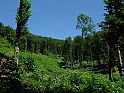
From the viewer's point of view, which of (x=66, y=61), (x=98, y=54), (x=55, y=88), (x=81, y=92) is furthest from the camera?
(x=66, y=61)

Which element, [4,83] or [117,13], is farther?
[117,13]

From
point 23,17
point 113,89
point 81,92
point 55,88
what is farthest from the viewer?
point 23,17

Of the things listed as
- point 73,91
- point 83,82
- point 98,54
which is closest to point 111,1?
point 83,82

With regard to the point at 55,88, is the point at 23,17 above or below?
above

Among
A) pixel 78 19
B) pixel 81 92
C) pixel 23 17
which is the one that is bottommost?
pixel 81 92

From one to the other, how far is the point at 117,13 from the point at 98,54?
2883 inches

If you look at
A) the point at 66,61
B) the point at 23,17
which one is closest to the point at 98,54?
the point at 66,61

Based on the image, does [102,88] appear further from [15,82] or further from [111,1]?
[111,1]

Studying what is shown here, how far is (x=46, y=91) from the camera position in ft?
85.1

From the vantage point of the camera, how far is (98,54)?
4542 inches

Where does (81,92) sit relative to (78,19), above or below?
below

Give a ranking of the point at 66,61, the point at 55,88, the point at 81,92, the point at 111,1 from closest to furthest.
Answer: the point at 81,92, the point at 55,88, the point at 111,1, the point at 66,61

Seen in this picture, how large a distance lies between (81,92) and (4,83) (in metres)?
7.02

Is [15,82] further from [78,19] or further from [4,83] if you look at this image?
[78,19]
